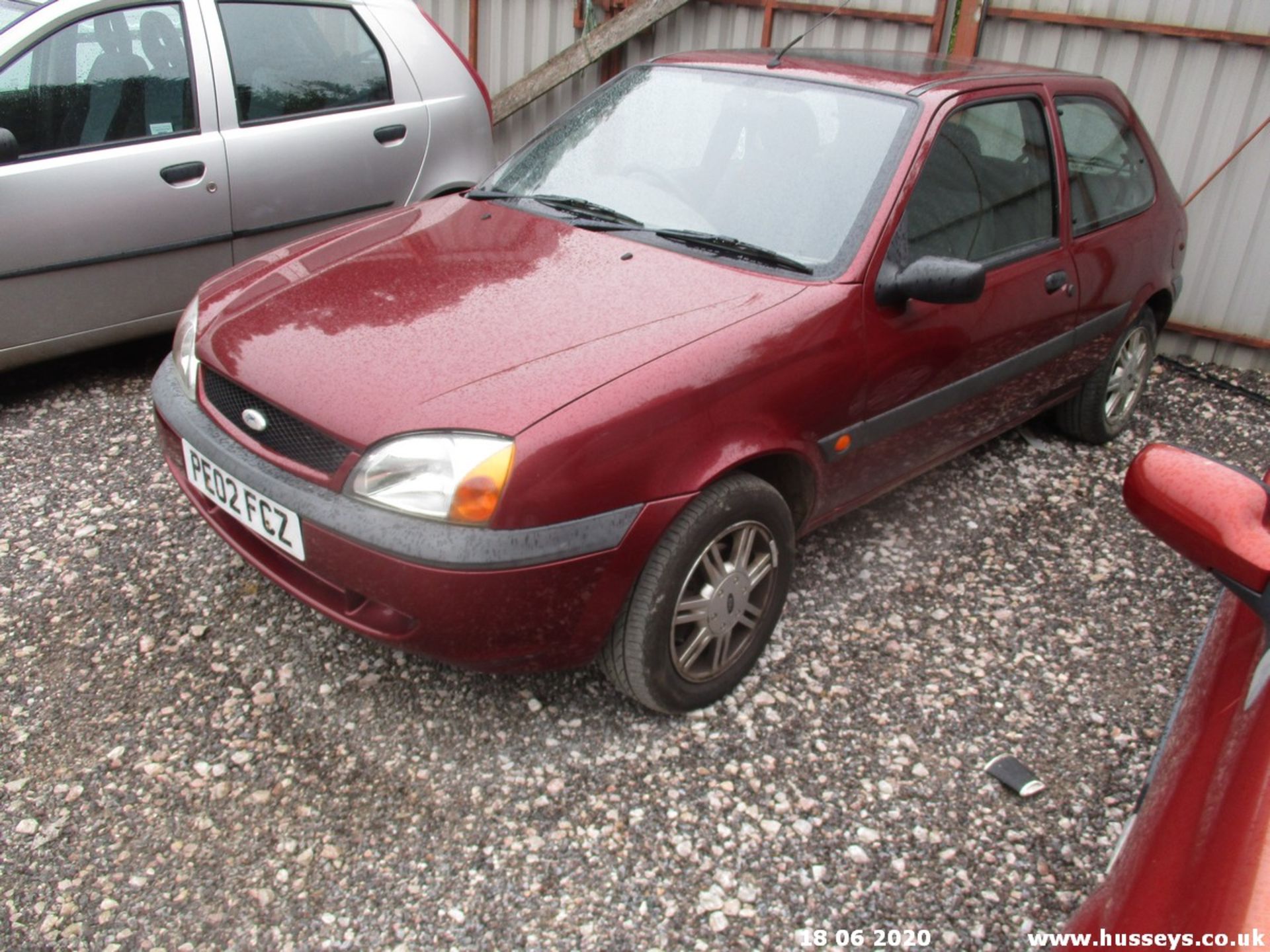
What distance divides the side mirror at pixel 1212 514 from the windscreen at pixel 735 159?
117 centimetres

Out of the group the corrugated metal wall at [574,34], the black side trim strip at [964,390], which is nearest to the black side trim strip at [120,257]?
the black side trim strip at [964,390]

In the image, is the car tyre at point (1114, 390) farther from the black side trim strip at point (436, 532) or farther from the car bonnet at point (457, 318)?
the black side trim strip at point (436, 532)

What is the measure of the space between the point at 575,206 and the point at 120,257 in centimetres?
207

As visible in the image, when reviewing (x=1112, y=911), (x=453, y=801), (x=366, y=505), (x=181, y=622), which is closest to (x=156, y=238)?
(x=181, y=622)

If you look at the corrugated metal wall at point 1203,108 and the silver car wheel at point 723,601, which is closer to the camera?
the silver car wheel at point 723,601

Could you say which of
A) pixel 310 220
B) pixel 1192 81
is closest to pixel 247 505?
pixel 310 220

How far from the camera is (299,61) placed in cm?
465

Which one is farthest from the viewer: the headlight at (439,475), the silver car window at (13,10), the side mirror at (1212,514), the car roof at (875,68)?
the silver car window at (13,10)

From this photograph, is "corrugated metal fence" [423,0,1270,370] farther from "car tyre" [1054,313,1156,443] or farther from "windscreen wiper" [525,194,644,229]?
"windscreen wiper" [525,194,644,229]

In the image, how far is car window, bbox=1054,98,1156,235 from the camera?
377cm

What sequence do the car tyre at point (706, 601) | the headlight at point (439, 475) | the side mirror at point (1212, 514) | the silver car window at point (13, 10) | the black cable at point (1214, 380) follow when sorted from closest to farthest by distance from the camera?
the side mirror at point (1212, 514) < the headlight at point (439, 475) < the car tyre at point (706, 601) < the silver car window at point (13, 10) < the black cable at point (1214, 380)

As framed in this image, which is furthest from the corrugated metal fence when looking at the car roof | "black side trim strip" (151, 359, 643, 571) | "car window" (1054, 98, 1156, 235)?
"black side trim strip" (151, 359, 643, 571)

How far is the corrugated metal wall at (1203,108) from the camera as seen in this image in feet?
17.1
